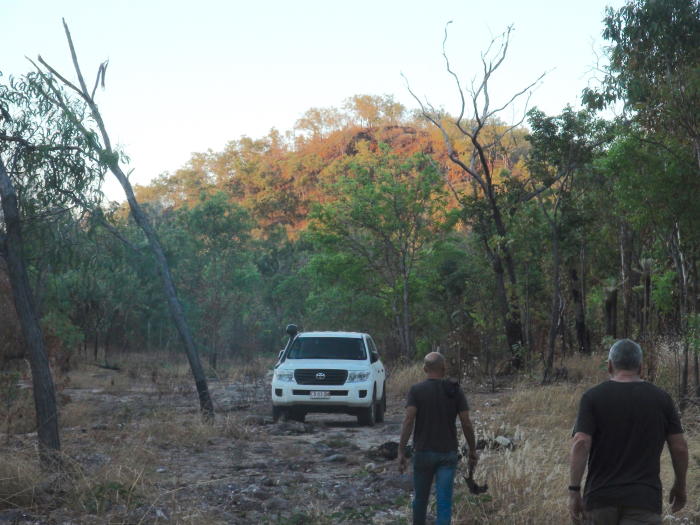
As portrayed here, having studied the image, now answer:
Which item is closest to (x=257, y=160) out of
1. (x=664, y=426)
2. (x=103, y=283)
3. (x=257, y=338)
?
(x=257, y=338)

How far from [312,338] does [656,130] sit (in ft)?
27.3

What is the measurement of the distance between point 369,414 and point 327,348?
5.71ft

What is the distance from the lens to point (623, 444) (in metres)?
5.03

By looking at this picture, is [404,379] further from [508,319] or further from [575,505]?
[575,505]

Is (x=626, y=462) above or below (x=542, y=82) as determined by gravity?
below

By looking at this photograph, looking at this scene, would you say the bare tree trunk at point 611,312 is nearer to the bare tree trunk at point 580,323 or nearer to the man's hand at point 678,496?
the bare tree trunk at point 580,323

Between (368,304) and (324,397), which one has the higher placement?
(368,304)

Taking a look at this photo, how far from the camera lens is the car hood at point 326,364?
18.2 m

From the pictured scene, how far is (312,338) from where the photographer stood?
19.4 m

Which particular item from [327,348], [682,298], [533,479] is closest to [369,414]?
[327,348]

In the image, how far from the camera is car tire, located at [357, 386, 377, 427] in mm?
18297

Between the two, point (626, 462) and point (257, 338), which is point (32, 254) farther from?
point (257, 338)

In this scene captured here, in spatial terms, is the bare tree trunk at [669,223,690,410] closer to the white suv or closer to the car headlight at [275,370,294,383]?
the white suv

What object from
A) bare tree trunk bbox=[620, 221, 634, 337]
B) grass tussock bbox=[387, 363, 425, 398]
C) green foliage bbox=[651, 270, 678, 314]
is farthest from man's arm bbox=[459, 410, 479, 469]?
bare tree trunk bbox=[620, 221, 634, 337]
